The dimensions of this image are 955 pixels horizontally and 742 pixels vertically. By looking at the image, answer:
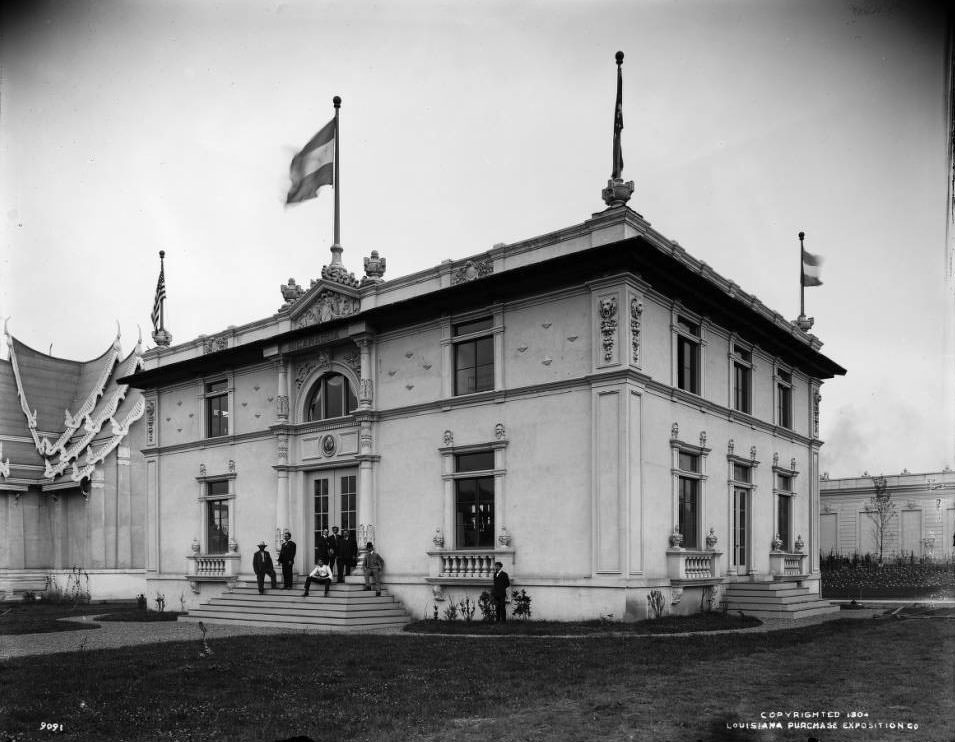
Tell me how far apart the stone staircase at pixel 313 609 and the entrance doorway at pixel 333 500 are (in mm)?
1769

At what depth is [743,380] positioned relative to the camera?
27.2 meters

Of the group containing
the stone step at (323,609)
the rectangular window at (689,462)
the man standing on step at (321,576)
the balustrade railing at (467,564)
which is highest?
the rectangular window at (689,462)

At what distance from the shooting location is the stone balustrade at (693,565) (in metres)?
21.4

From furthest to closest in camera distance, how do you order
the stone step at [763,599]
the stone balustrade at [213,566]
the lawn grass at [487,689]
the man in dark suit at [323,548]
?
the stone balustrade at [213,566]
the man in dark suit at [323,548]
the stone step at [763,599]
the lawn grass at [487,689]

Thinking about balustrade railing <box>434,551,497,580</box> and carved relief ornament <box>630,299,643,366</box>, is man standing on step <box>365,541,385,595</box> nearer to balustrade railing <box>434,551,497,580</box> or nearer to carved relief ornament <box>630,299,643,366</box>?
balustrade railing <box>434,551,497,580</box>

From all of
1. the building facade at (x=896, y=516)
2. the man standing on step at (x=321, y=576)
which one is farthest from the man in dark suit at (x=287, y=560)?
the building facade at (x=896, y=516)

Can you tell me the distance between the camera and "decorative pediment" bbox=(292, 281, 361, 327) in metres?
26.7

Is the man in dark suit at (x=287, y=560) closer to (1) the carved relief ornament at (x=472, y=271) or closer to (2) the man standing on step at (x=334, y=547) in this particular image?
(2) the man standing on step at (x=334, y=547)

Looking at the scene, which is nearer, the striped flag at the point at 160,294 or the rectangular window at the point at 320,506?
the rectangular window at the point at 320,506

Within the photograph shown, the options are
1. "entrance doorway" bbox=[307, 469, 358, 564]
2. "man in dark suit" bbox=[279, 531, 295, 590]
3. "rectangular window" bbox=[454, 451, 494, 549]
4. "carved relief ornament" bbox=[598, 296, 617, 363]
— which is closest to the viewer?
"carved relief ornament" bbox=[598, 296, 617, 363]

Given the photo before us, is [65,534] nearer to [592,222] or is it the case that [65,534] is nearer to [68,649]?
[68,649]

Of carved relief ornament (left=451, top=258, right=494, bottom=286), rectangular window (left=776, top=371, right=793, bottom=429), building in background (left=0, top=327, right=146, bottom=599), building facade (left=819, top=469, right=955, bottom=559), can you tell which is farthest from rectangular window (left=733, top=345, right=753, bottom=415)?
building facade (left=819, top=469, right=955, bottom=559)

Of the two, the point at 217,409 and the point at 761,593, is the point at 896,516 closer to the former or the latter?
the point at 761,593

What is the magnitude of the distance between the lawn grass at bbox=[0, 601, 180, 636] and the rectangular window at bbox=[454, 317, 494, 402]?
39.7 ft
